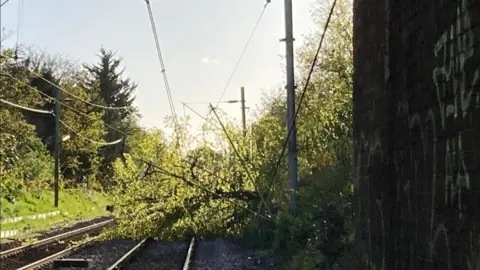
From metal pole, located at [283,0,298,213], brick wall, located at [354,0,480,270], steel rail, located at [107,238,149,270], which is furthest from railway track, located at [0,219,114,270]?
brick wall, located at [354,0,480,270]

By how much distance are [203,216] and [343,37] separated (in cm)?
661

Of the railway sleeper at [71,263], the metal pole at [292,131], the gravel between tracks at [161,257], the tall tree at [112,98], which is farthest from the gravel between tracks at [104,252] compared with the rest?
the tall tree at [112,98]

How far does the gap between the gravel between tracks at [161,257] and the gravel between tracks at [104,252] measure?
1.84ft

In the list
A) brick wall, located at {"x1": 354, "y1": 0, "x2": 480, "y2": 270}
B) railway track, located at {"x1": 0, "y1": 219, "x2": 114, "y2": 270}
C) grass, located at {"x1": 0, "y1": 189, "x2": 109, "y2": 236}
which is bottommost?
railway track, located at {"x1": 0, "y1": 219, "x2": 114, "y2": 270}

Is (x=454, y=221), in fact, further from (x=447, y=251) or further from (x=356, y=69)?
(x=356, y=69)

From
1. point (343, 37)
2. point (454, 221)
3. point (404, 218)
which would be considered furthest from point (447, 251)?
point (343, 37)

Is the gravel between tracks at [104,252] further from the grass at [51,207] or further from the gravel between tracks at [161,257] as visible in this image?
the grass at [51,207]

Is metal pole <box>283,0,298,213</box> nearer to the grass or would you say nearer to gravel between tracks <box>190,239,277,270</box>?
gravel between tracks <box>190,239,277,270</box>

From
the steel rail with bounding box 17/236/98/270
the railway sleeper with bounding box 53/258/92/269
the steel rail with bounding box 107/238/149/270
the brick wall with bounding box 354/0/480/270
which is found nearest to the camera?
the brick wall with bounding box 354/0/480/270

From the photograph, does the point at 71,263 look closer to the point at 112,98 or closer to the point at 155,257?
the point at 155,257

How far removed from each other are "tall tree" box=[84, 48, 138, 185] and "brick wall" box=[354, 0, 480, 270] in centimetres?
4792

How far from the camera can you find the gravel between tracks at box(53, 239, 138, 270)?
52.0 ft

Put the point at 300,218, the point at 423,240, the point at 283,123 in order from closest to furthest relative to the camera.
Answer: the point at 423,240 → the point at 300,218 → the point at 283,123

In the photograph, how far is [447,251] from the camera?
3.84 metres
